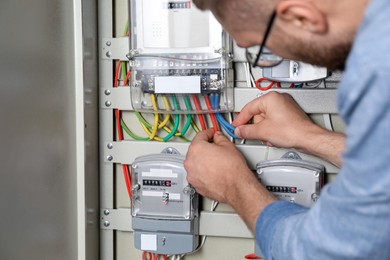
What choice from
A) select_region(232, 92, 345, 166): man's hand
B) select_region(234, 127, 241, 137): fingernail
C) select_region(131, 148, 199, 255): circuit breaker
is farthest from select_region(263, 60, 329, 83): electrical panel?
select_region(131, 148, 199, 255): circuit breaker

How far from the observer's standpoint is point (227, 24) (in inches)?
36.2

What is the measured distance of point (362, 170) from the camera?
74cm

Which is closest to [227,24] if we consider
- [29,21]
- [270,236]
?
[270,236]

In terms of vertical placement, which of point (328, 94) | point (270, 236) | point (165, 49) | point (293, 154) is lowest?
point (270, 236)

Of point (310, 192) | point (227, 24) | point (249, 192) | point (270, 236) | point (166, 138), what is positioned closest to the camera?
point (227, 24)

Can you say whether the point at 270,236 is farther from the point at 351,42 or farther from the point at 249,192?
the point at 351,42

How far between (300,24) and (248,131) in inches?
20.9

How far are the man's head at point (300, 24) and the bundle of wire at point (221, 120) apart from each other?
430 millimetres

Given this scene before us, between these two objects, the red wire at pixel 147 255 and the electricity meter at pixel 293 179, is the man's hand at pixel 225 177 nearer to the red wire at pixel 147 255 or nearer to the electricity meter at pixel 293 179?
the electricity meter at pixel 293 179

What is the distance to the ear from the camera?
2.55ft

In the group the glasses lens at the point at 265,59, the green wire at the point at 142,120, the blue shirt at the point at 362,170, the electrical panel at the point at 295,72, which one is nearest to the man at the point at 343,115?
the blue shirt at the point at 362,170

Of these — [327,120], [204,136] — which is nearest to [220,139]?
[204,136]

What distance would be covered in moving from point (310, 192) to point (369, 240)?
1.77 feet

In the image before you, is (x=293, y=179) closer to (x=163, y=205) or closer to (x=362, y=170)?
(x=163, y=205)
